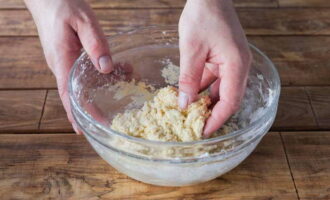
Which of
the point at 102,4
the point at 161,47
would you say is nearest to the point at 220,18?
the point at 161,47

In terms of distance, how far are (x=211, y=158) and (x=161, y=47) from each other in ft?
1.34

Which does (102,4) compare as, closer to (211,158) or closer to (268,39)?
(268,39)

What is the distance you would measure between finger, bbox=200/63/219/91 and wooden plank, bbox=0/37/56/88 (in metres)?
0.42

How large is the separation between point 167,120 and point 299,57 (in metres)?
0.54

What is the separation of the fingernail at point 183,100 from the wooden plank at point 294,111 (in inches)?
11.2

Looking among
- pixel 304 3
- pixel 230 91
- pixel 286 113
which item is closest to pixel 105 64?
pixel 230 91

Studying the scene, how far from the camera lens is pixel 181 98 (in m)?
0.83

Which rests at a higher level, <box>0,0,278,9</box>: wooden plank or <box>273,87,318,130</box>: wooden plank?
<box>0,0,278,9</box>: wooden plank

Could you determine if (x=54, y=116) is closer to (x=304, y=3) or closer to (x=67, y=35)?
(x=67, y=35)

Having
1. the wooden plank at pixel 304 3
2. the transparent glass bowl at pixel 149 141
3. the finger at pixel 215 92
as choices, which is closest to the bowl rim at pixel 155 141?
the transparent glass bowl at pixel 149 141

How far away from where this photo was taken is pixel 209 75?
0.94 meters

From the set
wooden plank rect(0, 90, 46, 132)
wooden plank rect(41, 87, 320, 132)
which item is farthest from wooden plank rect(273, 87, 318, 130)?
wooden plank rect(0, 90, 46, 132)

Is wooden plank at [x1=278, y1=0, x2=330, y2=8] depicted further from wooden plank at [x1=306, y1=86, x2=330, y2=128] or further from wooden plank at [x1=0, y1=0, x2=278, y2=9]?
wooden plank at [x1=306, y1=86, x2=330, y2=128]

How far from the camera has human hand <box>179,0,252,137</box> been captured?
2.45ft
